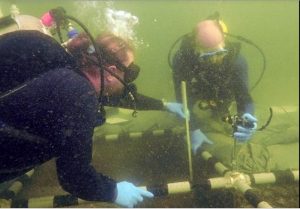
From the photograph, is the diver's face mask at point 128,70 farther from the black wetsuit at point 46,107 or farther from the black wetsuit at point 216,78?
the black wetsuit at point 216,78

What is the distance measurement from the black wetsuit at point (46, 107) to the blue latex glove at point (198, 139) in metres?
3.13

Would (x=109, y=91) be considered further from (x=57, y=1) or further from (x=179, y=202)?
(x=57, y=1)

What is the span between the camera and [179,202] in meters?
3.76

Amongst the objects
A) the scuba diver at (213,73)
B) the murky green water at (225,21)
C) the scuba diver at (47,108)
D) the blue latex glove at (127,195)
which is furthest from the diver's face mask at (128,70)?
the murky green water at (225,21)

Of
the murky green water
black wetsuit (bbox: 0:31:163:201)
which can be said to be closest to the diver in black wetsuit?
black wetsuit (bbox: 0:31:163:201)

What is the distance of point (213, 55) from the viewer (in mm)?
4289

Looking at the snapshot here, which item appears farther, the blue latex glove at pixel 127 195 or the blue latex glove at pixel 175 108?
the blue latex glove at pixel 175 108

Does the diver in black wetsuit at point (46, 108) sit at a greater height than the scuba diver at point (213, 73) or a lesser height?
lesser

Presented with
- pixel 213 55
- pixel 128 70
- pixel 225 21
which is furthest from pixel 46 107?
pixel 225 21

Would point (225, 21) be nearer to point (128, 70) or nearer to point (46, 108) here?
point (128, 70)

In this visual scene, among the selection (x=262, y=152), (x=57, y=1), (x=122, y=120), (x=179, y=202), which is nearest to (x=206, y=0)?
(x=57, y=1)

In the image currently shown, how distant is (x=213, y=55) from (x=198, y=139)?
1.50 metres

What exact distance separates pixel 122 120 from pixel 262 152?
301cm

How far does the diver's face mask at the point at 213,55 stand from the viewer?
4.26 metres
